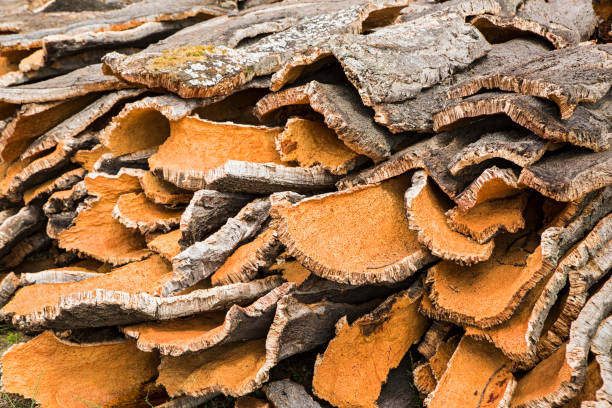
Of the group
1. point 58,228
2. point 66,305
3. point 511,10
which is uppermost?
point 511,10

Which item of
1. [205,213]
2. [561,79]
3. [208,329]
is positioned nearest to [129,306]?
[208,329]

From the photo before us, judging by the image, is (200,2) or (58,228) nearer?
(58,228)

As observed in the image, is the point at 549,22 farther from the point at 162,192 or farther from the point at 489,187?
the point at 162,192

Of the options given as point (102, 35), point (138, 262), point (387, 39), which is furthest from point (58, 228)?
point (387, 39)

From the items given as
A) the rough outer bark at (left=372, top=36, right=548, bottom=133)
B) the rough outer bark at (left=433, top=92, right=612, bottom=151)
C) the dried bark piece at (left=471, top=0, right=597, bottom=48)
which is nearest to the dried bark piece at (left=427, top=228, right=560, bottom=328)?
the rough outer bark at (left=433, top=92, right=612, bottom=151)

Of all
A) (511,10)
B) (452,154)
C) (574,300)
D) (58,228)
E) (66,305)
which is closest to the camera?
(574,300)

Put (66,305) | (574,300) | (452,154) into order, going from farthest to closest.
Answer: (452,154)
(66,305)
(574,300)

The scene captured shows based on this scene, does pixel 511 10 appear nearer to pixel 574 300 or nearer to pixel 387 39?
pixel 387 39

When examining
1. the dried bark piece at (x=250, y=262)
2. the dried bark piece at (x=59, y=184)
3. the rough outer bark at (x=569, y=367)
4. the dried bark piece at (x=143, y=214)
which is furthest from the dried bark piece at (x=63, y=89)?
the rough outer bark at (x=569, y=367)

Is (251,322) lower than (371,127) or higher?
lower
